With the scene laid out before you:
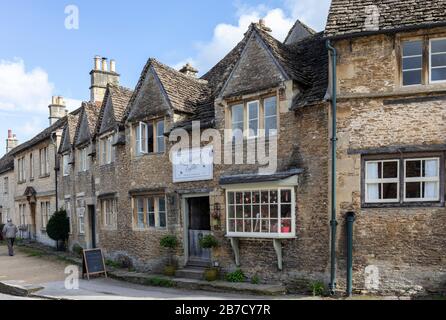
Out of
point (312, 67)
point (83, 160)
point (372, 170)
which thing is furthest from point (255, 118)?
point (83, 160)

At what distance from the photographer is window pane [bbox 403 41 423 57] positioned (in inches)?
428

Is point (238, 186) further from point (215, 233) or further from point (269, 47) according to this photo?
point (269, 47)

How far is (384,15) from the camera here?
11234 millimetres

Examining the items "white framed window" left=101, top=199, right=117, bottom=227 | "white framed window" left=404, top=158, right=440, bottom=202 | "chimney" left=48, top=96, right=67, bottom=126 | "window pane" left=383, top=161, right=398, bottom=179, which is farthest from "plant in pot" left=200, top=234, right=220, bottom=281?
"chimney" left=48, top=96, right=67, bottom=126

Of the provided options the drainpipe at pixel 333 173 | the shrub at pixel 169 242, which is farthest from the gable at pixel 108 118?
the drainpipe at pixel 333 173

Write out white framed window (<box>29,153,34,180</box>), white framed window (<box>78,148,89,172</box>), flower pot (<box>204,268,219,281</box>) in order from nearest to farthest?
flower pot (<box>204,268,219,281</box>), white framed window (<box>78,148,89,172</box>), white framed window (<box>29,153,34,180</box>)

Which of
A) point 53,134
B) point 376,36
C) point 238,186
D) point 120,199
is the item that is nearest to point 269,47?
point 376,36

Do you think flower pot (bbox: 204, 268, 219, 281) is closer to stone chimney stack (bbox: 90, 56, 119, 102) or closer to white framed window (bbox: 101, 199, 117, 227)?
white framed window (bbox: 101, 199, 117, 227)

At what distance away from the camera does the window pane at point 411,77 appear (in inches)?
428

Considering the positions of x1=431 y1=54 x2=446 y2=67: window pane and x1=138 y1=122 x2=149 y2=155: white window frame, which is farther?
x1=138 y1=122 x2=149 y2=155: white window frame

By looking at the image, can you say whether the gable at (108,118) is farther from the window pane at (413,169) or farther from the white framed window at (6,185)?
the white framed window at (6,185)

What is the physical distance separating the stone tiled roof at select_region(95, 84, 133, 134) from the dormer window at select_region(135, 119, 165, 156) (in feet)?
6.50

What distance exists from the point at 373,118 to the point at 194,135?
6.15m

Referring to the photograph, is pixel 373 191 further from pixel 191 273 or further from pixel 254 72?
pixel 191 273
